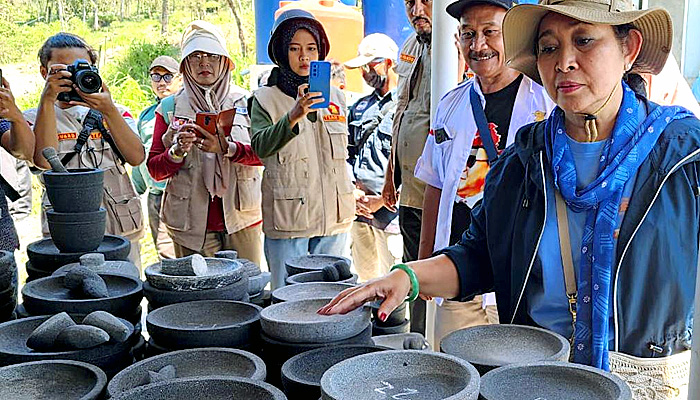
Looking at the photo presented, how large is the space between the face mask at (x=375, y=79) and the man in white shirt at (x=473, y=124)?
2.11m

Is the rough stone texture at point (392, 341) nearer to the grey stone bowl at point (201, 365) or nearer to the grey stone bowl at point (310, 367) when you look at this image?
the grey stone bowl at point (310, 367)

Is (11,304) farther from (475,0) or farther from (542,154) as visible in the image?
(475,0)

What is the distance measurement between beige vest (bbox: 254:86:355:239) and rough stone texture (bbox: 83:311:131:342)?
201 centimetres

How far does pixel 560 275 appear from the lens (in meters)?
1.87

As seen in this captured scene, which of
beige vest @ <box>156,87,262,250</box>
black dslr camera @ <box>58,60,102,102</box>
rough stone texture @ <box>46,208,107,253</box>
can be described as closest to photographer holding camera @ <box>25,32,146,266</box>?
black dslr camera @ <box>58,60,102,102</box>

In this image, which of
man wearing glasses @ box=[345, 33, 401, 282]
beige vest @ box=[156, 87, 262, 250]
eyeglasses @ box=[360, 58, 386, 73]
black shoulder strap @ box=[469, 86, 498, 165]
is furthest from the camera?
eyeglasses @ box=[360, 58, 386, 73]

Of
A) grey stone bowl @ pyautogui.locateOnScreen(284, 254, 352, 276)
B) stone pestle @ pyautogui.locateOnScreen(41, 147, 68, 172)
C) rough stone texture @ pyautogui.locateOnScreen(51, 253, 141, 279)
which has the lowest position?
grey stone bowl @ pyautogui.locateOnScreen(284, 254, 352, 276)

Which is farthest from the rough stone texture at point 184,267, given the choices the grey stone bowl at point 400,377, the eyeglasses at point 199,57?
the eyeglasses at point 199,57

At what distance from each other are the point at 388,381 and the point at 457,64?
199 centimetres

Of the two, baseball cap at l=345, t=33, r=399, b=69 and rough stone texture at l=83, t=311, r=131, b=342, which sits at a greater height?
baseball cap at l=345, t=33, r=399, b=69

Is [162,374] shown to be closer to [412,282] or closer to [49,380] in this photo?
[49,380]

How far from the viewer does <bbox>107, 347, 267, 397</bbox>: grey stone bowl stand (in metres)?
1.52

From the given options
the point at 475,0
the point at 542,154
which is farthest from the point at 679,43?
the point at 542,154

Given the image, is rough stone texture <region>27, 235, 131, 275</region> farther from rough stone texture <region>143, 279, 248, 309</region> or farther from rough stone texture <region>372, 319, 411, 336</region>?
rough stone texture <region>372, 319, 411, 336</region>
